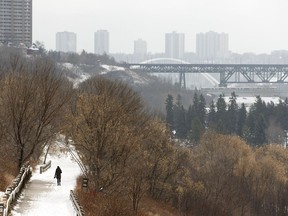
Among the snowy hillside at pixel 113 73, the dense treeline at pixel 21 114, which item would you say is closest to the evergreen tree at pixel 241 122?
the dense treeline at pixel 21 114

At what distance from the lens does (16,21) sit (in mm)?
117188

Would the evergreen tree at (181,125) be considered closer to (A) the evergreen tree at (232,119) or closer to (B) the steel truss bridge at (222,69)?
(A) the evergreen tree at (232,119)

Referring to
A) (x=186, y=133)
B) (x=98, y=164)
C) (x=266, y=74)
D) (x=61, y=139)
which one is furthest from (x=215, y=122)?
(x=266, y=74)

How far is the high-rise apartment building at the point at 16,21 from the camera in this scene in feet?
380

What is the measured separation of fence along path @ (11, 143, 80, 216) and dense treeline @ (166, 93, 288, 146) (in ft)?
101

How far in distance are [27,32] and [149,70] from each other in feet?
90.1

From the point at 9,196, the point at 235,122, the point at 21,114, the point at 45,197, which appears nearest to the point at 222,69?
the point at 235,122

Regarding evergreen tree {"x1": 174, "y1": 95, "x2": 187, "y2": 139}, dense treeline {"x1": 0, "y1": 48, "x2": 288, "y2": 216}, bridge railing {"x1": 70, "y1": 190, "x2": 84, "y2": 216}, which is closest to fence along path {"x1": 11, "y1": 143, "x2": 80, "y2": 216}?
bridge railing {"x1": 70, "y1": 190, "x2": 84, "y2": 216}

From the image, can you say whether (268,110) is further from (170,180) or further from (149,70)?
(149,70)

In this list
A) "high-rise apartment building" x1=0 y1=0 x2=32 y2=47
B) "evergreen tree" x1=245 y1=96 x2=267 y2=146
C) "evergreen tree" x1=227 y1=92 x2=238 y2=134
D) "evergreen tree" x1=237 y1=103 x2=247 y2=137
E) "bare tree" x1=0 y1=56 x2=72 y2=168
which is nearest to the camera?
"bare tree" x1=0 y1=56 x2=72 y2=168

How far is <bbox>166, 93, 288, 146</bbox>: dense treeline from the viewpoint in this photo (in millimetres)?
58969

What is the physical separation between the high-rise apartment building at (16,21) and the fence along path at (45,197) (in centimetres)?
8936

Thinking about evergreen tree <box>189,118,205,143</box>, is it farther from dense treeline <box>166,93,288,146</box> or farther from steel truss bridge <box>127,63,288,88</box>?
steel truss bridge <box>127,63,288,88</box>

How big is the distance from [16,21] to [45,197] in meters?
101
